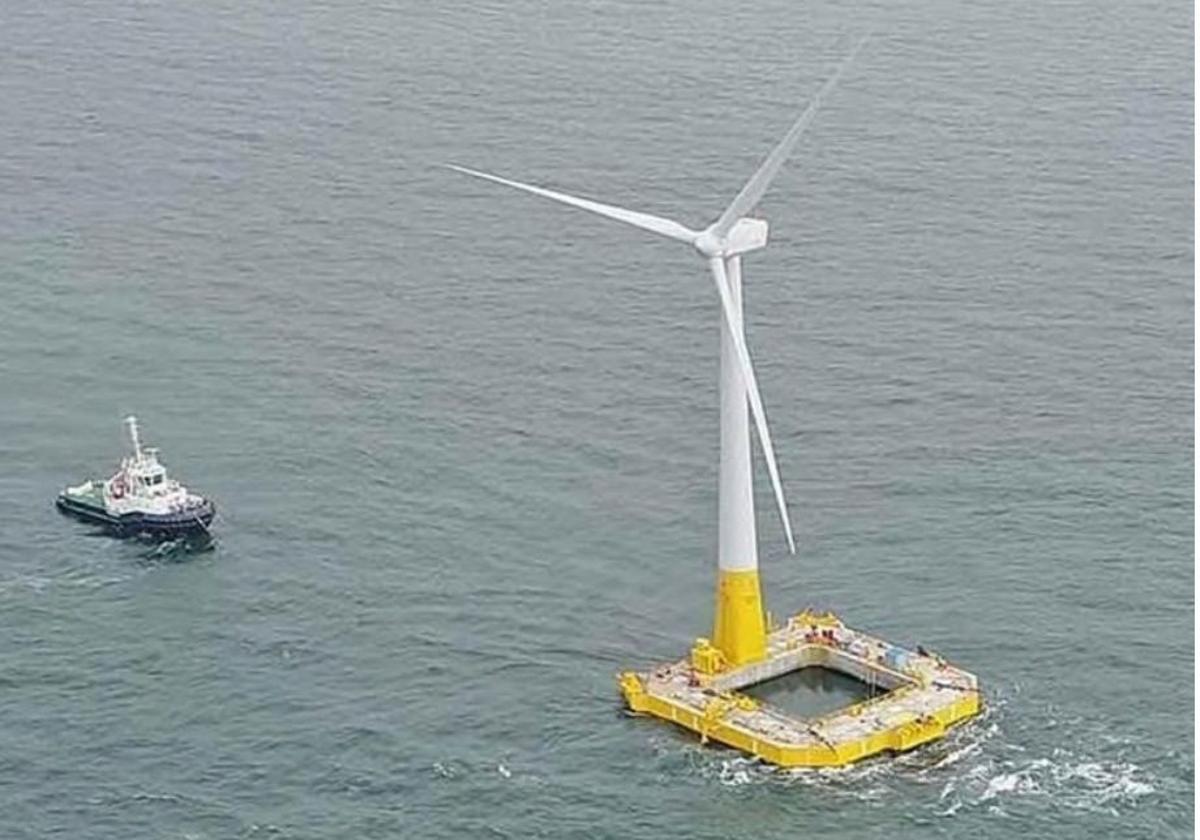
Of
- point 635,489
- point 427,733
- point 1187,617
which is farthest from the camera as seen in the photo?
point 635,489

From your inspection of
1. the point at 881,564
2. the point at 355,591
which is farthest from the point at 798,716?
the point at 355,591

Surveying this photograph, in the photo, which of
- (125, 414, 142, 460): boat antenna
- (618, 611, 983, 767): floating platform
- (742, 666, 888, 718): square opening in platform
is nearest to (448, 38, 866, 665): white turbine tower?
(618, 611, 983, 767): floating platform

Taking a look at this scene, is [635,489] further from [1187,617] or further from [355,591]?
[1187,617]

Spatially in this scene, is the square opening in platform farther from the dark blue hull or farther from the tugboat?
the tugboat

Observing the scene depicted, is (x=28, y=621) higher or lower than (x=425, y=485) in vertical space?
lower

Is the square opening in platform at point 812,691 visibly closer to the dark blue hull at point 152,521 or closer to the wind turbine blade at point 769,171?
the wind turbine blade at point 769,171

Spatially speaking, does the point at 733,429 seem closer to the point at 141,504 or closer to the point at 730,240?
the point at 730,240

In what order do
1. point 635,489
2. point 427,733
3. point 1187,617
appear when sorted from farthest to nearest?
point 635,489, point 1187,617, point 427,733

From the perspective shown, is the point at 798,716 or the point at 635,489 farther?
the point at 635,489

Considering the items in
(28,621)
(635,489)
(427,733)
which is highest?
(635,489)
